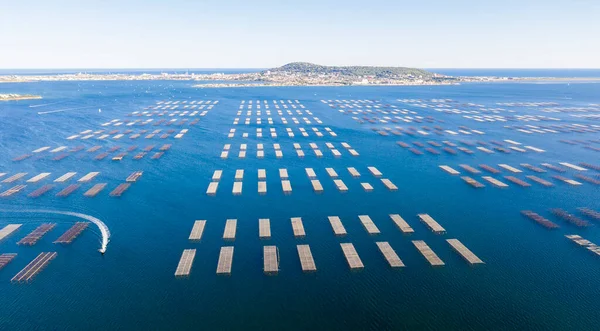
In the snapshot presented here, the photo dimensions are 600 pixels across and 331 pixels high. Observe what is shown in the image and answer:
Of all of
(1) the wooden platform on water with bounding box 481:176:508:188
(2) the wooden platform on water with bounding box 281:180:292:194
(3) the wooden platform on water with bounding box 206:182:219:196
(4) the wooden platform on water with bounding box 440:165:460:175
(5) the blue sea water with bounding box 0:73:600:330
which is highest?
(4) the wooden platform on water with bounding box 440:165:460:175

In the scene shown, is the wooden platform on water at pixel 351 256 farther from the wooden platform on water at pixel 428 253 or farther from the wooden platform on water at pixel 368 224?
the wooden platform on water at pixel 428 253

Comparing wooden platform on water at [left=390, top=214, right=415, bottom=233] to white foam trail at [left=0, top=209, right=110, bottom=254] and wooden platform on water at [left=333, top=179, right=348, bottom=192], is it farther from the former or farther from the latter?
white foam trail at [left=0, top=209, right=110, bottom=254]

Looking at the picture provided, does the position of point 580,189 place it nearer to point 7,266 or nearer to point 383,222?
point 383,222

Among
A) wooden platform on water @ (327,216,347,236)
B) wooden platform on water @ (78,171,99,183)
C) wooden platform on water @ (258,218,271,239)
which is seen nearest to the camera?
wooden platform on water @ (258,218,271,239)

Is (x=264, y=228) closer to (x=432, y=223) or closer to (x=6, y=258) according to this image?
(x=432, y=223)

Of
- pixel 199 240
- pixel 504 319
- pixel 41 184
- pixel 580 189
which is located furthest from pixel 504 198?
pixel 41 184

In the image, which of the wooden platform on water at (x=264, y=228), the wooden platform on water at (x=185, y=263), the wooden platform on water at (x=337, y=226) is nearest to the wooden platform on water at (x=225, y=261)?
the wooden platform on water at (x=185, y=263)

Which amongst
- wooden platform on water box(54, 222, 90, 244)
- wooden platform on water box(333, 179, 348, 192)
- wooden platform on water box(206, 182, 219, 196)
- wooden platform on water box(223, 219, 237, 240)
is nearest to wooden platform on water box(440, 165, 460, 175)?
wooden platform on water box(333, 179, 348, 192)
